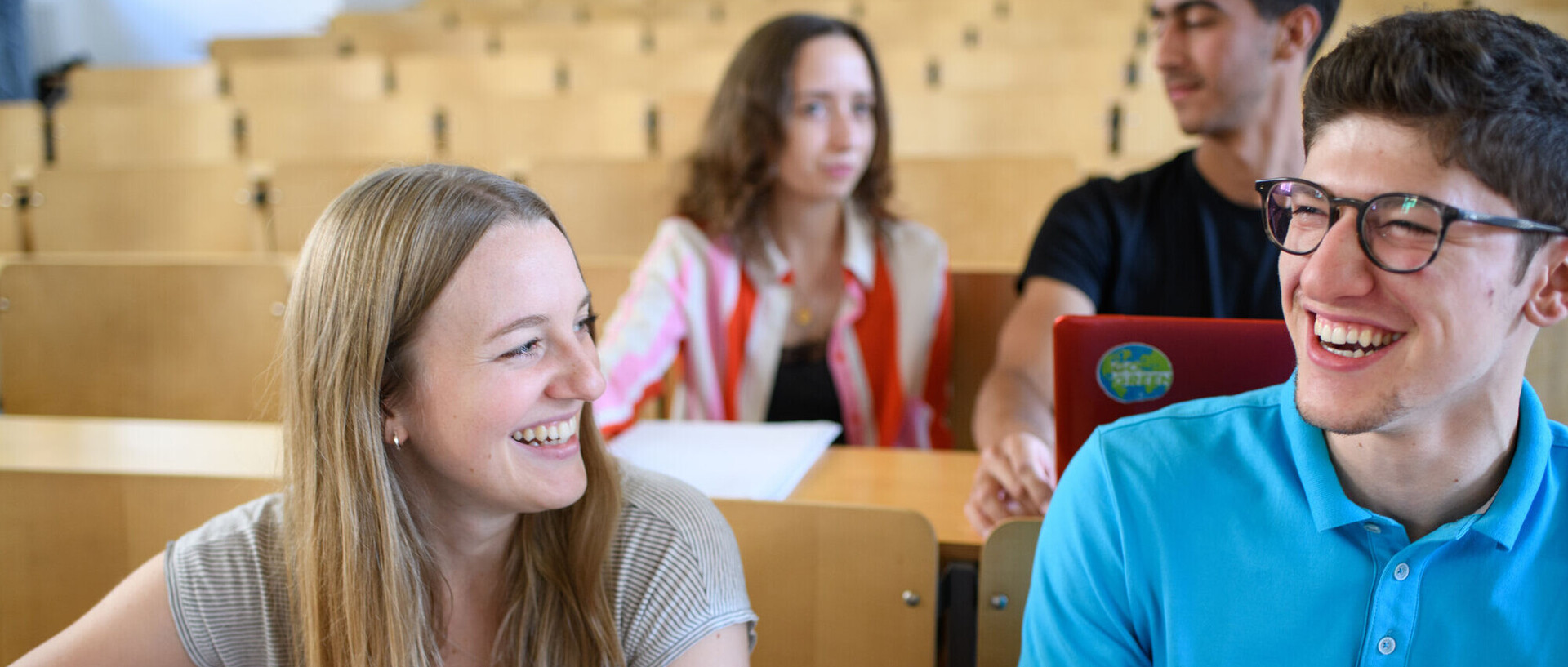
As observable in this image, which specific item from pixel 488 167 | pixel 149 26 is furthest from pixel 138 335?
pixel 149 26

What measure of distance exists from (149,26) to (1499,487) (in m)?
6.45

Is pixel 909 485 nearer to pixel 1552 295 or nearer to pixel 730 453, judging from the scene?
pixel 730 453

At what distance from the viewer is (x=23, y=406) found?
2.05 m

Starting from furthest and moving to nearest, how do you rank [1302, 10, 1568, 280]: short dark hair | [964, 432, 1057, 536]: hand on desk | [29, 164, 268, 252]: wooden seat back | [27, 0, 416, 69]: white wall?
[27, 0, 416, 69]: white wall
[29, 164, 268, 252]: wooden seat back
[964, 432, 1057, 536]: hand on desk
[1302, 10, 1568, 280]: short dark hair

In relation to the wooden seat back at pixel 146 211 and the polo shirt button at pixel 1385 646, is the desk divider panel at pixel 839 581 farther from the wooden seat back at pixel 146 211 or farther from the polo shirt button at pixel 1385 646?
the wooden seat back at pixel 146 211

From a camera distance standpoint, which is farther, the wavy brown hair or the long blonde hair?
the wavy brown hair

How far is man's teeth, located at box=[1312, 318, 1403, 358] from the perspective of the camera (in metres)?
0.72

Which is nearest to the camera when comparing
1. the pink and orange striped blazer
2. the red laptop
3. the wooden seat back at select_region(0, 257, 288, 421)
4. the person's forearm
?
the red laptop

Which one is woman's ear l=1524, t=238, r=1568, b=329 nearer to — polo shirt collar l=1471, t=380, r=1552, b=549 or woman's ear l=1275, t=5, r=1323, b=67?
polo shirt collar l=1471, t=380, r=1552, b=549

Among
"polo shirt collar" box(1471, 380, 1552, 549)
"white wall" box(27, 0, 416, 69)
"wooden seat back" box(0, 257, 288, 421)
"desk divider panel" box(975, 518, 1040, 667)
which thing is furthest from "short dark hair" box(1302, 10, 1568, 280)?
"white wall" box(27, 0, 416, 69)

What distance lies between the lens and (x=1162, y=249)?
1.53m

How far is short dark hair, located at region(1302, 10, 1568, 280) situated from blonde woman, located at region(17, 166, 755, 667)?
0.62 m

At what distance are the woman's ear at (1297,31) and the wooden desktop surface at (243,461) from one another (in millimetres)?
717

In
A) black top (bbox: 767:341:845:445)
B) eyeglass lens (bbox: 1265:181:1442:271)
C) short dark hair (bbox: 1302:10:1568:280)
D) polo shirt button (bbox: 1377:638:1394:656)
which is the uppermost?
short dark hair (bbox: 1302:10:1568:280)
